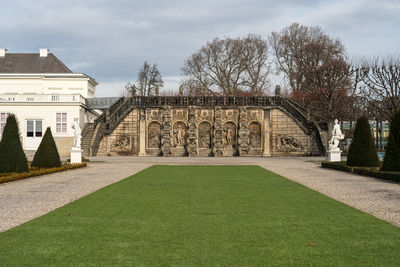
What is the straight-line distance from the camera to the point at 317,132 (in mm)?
41469

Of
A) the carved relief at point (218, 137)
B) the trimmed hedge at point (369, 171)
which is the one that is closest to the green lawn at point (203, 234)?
the trimmed hedge at point (369, 171)

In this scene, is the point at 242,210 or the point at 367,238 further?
the point at 242,210

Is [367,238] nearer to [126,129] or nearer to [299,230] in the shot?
[299,230]

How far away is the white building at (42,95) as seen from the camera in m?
44.5

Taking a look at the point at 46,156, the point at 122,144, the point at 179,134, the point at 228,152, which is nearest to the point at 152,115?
the point at 179,134

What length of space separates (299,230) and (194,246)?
216 centimetres

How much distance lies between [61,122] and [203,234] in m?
40.3

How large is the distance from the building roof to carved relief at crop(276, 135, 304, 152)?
28.6m

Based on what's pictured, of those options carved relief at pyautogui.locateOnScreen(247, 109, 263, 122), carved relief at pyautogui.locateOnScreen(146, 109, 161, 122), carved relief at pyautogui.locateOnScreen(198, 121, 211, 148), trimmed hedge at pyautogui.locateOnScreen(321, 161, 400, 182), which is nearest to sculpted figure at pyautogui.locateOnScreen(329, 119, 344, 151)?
trimmed hedge at pyautogui.locateOnScreen(321, 161, 400, 182)

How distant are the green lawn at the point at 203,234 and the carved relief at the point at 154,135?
3161 cm

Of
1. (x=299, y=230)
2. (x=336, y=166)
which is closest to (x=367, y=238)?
(x=299, y=230)

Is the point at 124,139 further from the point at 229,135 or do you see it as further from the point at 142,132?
the point at 229,135

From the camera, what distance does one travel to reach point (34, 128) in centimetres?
4453

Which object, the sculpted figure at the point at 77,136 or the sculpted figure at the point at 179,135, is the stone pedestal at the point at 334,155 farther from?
the sculpted figure at the point at 179,135
